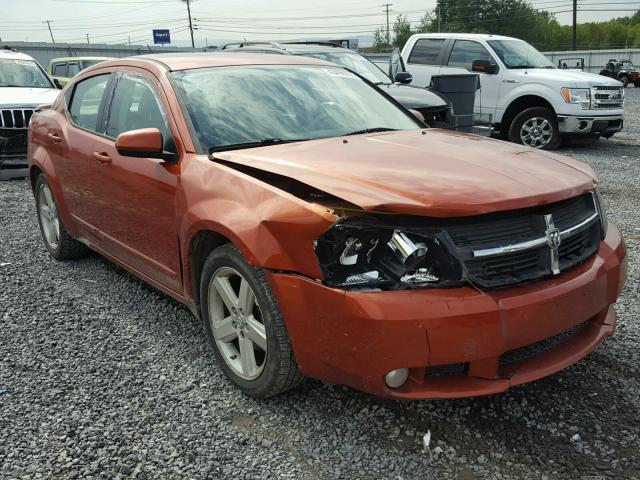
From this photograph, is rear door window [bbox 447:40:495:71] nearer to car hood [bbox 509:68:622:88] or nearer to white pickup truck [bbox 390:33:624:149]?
white pickup truck [bbox 390:33:624:149]

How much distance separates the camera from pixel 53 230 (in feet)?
17.2

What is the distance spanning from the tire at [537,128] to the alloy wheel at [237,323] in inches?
351

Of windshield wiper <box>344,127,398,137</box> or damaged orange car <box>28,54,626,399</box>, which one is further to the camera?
windshield wiper <box>344,127,398,137</box>

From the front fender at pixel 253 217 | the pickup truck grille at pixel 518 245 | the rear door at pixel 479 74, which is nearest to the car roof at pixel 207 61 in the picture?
the front fender at pixel 253 217

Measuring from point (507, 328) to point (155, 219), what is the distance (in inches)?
80.1

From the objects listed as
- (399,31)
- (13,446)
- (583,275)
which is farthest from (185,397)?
(399,31)

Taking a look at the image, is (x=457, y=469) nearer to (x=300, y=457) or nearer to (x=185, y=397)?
(x=300, y=457)

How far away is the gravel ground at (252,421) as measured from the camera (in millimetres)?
2484

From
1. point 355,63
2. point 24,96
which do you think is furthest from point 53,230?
point 355,63

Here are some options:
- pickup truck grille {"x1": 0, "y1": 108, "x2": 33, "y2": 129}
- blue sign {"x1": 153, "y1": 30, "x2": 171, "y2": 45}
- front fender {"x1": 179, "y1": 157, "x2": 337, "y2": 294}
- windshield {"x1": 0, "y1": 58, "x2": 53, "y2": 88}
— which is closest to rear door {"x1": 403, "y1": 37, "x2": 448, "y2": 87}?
windshield {"x1": 0, "y1": 58, "x2": 53, "y2": 88}

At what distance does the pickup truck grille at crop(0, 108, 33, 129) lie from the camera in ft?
28.9

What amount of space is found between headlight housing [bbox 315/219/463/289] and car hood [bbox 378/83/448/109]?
6.44 metres

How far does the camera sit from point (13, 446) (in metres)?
2.67

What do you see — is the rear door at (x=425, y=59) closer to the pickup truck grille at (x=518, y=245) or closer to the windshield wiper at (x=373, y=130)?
the windshield wiper at (x=373, y=130)
